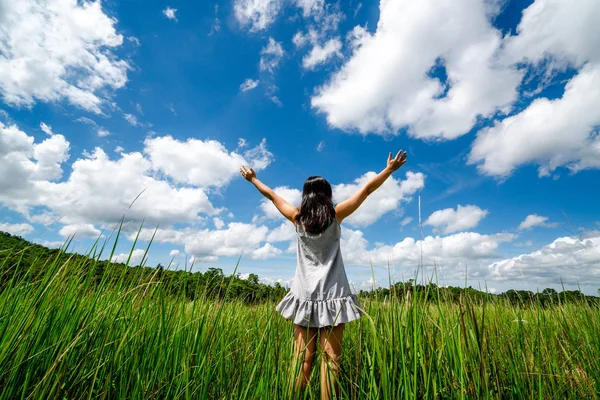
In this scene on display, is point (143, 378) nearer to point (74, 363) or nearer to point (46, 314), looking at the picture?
point (74, 363)

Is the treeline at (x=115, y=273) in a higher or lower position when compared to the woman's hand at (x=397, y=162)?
lower

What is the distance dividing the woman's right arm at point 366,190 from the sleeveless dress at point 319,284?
152mm

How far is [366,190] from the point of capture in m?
3.52

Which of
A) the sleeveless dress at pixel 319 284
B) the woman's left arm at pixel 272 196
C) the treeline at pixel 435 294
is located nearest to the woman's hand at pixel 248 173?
the woman's left arm at pixel 272 196

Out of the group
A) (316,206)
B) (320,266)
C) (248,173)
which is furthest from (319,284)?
(248,173)

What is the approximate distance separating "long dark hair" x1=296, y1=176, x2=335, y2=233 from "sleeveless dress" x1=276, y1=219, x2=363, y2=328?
9cm

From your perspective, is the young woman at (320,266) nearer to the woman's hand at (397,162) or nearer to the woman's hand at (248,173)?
the woman's hand at (397,162)

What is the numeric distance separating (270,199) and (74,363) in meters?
2.49

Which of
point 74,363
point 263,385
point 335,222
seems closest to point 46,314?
point 74,363

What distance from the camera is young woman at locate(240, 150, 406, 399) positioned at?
3.10 meters

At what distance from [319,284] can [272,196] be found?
1.31 metres

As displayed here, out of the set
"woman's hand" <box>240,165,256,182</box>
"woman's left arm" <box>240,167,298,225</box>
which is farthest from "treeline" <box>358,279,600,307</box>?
"woman's hand" <box>240,165,256,182</box>

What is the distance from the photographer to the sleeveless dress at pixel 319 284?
10.2ft

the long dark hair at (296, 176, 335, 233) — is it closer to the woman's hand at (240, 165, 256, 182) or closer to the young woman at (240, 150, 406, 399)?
the young woman at (240, 150, 406, 399)
